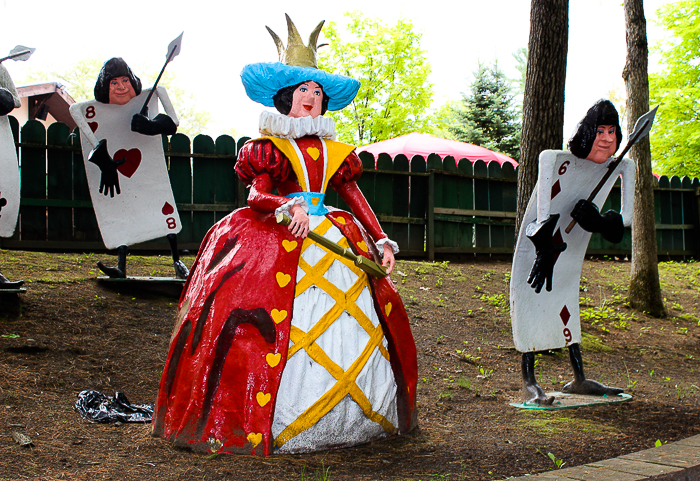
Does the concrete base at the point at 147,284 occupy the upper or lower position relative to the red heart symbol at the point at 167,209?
lower

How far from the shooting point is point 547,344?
403cm

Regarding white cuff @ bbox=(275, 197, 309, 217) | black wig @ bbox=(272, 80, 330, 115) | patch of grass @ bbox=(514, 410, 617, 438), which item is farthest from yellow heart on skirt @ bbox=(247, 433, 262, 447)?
black wig @ bbox=(272, 80, 330, 115)

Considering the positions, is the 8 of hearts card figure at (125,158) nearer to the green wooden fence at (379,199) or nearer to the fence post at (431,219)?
the green wooden fence at (379,199)

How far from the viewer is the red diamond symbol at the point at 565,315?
4117mm

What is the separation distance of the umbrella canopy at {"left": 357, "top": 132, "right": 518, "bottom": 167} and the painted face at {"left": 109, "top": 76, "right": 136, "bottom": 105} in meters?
7.50

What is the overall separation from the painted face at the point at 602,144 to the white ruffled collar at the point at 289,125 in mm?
1759

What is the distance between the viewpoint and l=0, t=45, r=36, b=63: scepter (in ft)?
15.6

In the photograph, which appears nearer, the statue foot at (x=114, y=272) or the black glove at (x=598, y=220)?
the black glove at (x=598, y=220)

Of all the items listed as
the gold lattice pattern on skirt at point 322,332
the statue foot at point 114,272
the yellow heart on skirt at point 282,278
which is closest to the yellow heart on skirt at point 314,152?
the gold lattice pattern on skirt at point 322,332

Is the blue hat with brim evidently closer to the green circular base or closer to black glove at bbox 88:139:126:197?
the green circular base

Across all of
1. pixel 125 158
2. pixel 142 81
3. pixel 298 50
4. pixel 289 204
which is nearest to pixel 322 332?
pixel 289 204

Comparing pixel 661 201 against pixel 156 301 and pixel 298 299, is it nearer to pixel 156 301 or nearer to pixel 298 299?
pixel 156 301

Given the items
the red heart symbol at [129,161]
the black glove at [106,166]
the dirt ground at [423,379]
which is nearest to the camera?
the dirt ground at [423,379]

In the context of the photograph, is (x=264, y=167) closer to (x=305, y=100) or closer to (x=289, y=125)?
(x=289, y=125)
